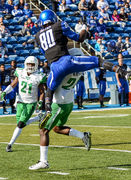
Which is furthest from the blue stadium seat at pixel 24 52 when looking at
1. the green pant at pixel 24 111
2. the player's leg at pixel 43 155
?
the player's leg at pixel 43 155

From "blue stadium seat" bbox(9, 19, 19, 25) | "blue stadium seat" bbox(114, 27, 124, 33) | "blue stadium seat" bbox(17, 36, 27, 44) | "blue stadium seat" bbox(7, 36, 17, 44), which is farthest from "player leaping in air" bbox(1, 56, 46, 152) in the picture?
"blue stadium seat" bbox(114, 27, 124, 33)

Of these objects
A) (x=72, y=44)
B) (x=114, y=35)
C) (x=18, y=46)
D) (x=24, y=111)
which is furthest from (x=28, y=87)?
(x=114, y=35)

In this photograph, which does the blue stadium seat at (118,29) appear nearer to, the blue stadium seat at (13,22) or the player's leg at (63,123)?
the blue stadium seat at (13,22)

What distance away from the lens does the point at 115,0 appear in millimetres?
26844

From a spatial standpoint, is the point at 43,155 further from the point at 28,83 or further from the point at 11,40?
the point at 11,40

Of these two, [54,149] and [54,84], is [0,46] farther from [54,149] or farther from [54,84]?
[54,84]

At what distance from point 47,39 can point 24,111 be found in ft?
7.47

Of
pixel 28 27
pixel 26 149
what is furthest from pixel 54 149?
pixel 28 27

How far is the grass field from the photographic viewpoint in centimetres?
560

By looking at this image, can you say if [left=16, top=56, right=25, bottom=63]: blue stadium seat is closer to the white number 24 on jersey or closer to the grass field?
the grass field

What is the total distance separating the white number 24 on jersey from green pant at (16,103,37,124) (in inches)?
81.5

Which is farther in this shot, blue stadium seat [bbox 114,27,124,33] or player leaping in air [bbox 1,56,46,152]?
blue stadium seat [bbox 114,27,124,33]

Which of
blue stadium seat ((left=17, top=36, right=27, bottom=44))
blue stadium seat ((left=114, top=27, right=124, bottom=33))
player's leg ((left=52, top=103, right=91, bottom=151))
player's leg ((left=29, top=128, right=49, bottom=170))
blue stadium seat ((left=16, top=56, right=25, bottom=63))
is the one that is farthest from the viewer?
blue stadium seat ((left=114, top=27, right=124, bottom=33))

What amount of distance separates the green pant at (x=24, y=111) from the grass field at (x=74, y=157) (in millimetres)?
463
